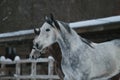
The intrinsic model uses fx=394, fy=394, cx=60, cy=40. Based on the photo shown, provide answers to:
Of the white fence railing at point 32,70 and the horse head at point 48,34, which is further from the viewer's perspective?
the white fence railing at point 32,70

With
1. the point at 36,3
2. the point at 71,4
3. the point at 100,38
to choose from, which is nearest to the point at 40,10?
the point at 36,3

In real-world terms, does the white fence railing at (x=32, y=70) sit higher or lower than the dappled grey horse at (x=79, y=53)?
lower

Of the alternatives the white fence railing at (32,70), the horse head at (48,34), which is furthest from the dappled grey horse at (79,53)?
the white fence railing at (32,70)

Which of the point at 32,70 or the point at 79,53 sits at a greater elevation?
the point at 79,53

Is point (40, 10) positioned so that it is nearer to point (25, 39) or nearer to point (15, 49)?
point (15, 49)

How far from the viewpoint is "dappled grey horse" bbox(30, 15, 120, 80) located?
5761mm

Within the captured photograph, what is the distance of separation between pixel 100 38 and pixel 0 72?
12.2 ft

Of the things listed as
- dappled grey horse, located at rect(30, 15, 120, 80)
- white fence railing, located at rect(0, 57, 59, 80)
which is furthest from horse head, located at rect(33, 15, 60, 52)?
white fence railing, located at rect(0, 57, 59, 80)

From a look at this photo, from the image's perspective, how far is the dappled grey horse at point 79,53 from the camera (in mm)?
5761

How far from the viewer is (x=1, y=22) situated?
14.6 m

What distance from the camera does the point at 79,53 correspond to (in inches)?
231

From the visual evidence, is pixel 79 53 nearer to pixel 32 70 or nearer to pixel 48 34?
pixel 48 34

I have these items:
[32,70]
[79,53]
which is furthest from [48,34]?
[32,70]

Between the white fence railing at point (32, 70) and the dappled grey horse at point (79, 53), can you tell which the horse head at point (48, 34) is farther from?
the white fence railing at point (32, 70)
